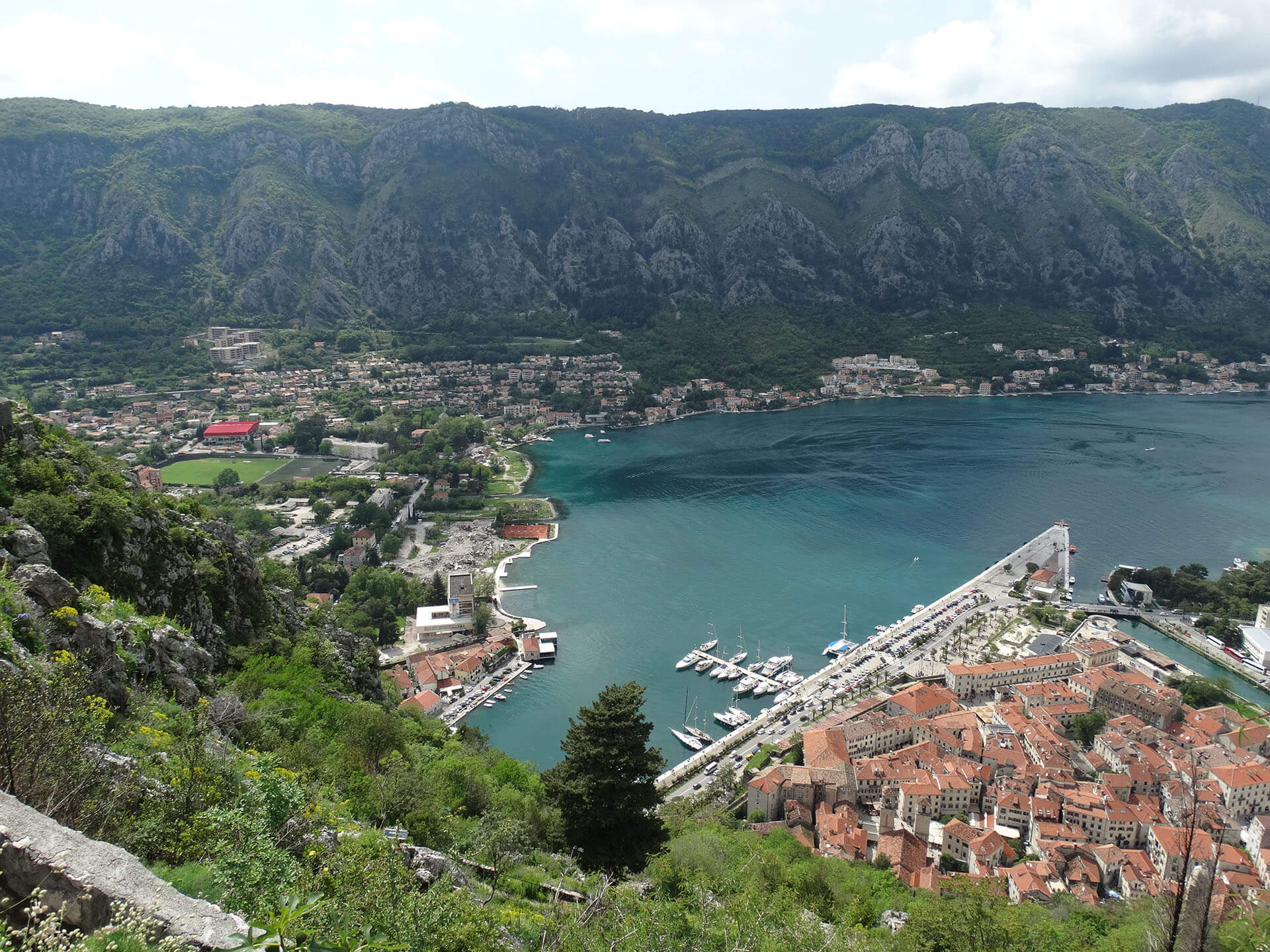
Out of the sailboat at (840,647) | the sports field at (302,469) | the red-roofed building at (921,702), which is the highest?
the red-roofed building at (921,702)

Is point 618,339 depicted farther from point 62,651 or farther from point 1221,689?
point 62,651

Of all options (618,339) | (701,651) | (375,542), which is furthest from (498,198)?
(701,651)

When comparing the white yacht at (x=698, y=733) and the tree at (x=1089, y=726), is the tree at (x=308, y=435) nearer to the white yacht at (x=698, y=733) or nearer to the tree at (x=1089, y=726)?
the white yacht at (x=698, y=733)

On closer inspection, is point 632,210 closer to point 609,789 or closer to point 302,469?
point 302,469

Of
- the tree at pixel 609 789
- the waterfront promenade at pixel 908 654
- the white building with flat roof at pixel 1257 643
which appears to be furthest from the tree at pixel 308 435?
the white building with flat roof at pixel 1257 643

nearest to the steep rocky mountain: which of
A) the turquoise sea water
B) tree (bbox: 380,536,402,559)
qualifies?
the turquoise sea water

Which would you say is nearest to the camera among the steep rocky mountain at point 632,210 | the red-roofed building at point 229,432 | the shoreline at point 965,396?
the red-roofed building at point 229,432

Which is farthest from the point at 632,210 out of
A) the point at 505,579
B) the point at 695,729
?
the point at 695,729

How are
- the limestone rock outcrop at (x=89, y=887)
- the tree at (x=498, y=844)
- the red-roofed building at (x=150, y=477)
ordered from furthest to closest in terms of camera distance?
the red-roofed building at (x=150, y=477) → the tree at (x=498, y=844) → the limestone rock outcrop at (x=89, y=887)
